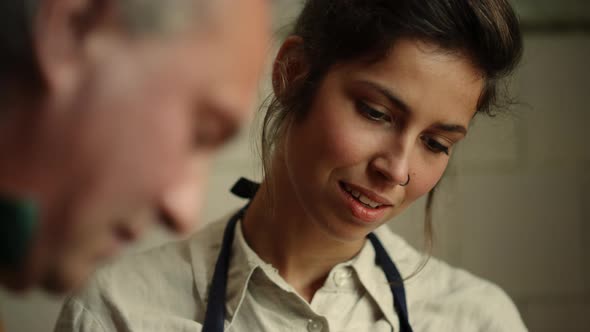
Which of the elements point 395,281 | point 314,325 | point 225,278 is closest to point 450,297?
point 395,281

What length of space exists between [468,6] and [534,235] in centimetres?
77

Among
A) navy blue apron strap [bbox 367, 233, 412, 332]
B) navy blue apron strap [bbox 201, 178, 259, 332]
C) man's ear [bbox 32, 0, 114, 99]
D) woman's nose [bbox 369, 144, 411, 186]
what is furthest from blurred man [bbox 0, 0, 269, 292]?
navy blue apron strap [bbox 367, 233, 412, 332]

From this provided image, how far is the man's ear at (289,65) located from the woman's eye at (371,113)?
0.33 ft

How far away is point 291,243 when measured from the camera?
0.81m

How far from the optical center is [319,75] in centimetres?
70

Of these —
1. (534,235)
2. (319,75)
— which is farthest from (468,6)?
(534,235)

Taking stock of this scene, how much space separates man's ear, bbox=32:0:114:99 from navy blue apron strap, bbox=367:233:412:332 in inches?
26.6

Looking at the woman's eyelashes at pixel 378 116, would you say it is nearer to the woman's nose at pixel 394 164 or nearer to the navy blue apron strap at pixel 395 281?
the woman's nose at pixel 394 164

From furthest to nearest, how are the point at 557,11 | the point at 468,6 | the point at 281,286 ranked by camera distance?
the point at 557,11 → the point at 281,286 → the point at 468,6

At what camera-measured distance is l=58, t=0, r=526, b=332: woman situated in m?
0.65

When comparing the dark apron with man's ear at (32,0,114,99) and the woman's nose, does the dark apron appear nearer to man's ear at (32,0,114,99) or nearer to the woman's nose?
the woman's nose

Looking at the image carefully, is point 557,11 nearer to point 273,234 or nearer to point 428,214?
point 428,214

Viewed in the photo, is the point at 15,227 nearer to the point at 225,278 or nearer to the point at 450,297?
the point at 225,278

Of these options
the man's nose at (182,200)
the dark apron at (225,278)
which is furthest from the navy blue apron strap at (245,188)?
the man's nose at (182,200)
